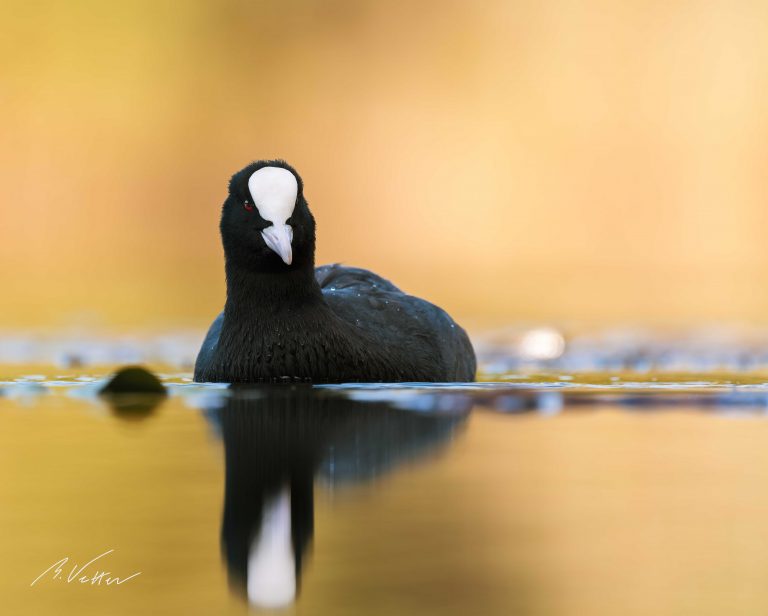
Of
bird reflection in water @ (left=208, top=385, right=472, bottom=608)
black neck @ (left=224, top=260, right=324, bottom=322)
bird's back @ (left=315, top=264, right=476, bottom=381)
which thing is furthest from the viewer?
bird's back @ (left=315, top=264, right=476, bottom=381)

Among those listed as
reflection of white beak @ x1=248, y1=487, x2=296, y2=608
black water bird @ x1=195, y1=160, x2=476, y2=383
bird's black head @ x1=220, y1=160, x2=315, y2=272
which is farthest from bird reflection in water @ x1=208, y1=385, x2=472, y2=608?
bird's black head @ x1=220, y1=160, x2=315, y2=272

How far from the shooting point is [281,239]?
23.5ft

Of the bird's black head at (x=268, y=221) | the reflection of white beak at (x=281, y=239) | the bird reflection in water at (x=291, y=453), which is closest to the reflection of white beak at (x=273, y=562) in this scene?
the bird reflection in water at (x=291, y=453)

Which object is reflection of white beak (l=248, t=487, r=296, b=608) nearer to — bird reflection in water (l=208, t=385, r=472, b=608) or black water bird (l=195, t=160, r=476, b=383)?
bird reflection in water (l=208, t=385, r=472, b=608)

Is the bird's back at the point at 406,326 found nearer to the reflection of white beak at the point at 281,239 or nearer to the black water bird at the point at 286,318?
the black water bird at the point at 286,318

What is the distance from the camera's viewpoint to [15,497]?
4152 millimetres

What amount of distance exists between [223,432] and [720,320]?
7.21m

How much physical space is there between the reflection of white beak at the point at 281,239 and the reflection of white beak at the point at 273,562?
127 inches

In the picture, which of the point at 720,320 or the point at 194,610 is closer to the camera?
the point at 194,610

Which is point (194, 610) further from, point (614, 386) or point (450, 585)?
point (614, 386)

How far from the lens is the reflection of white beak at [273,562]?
3.07 metres

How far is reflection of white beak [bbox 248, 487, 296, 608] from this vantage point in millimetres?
3068

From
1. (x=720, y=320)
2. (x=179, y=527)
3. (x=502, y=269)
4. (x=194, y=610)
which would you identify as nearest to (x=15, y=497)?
(x=179, y=527)

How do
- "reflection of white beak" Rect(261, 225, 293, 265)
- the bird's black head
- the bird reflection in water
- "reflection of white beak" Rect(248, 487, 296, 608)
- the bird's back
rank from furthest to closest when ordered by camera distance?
1. the bird's back
2. the bird's black head
3. "reflection of white beak" Rect(261, 225, 293, 265)
4. the bird reflection in water
5. "reflection of white beak" Rect(248, 487, 296, 608)
